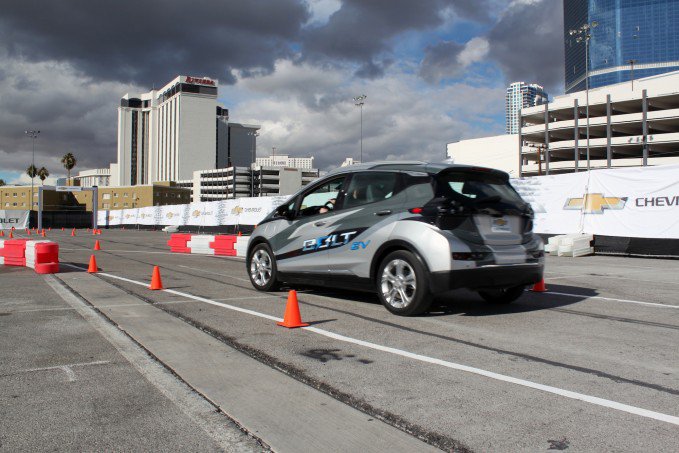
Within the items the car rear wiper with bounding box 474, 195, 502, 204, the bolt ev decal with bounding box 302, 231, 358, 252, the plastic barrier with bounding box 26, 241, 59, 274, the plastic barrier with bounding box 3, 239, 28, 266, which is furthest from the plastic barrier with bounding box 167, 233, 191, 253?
Answer: the car rear wiper with bounding box 474, 195, 502, 204

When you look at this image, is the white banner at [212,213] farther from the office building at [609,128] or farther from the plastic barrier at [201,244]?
the office building at [609,128]

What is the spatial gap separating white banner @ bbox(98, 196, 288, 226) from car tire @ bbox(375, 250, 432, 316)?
2544cm

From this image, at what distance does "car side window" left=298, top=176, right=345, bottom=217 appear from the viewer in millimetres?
7574

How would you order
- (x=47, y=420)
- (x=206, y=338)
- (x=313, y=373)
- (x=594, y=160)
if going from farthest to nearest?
(x=594, y=160) < (x=206, y=338) < (x=313, y=373) < (x=47, y=420)

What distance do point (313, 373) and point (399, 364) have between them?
74cm

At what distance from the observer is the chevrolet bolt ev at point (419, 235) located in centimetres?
608

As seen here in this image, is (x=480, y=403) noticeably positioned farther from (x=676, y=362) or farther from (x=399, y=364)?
(x=676, y=362)

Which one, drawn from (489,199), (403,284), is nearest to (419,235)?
(403,284)

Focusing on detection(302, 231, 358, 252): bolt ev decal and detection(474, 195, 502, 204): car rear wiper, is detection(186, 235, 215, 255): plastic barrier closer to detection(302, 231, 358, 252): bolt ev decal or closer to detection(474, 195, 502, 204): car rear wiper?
detection(302, 231, 358, 252): bolt ev decal

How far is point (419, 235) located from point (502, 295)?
2094 millimetres

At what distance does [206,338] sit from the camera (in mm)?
5398

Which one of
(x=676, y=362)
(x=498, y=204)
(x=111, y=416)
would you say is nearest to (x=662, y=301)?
(x=498, y=204)

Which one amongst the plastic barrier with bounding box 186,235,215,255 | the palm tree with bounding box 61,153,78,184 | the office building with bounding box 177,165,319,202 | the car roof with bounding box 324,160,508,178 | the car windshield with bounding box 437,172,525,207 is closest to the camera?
the car windshield with bounding box 437,172,525,207

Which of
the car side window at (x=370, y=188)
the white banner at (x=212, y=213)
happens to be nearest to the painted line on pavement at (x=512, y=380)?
the car side window at (x=370, y=188)
